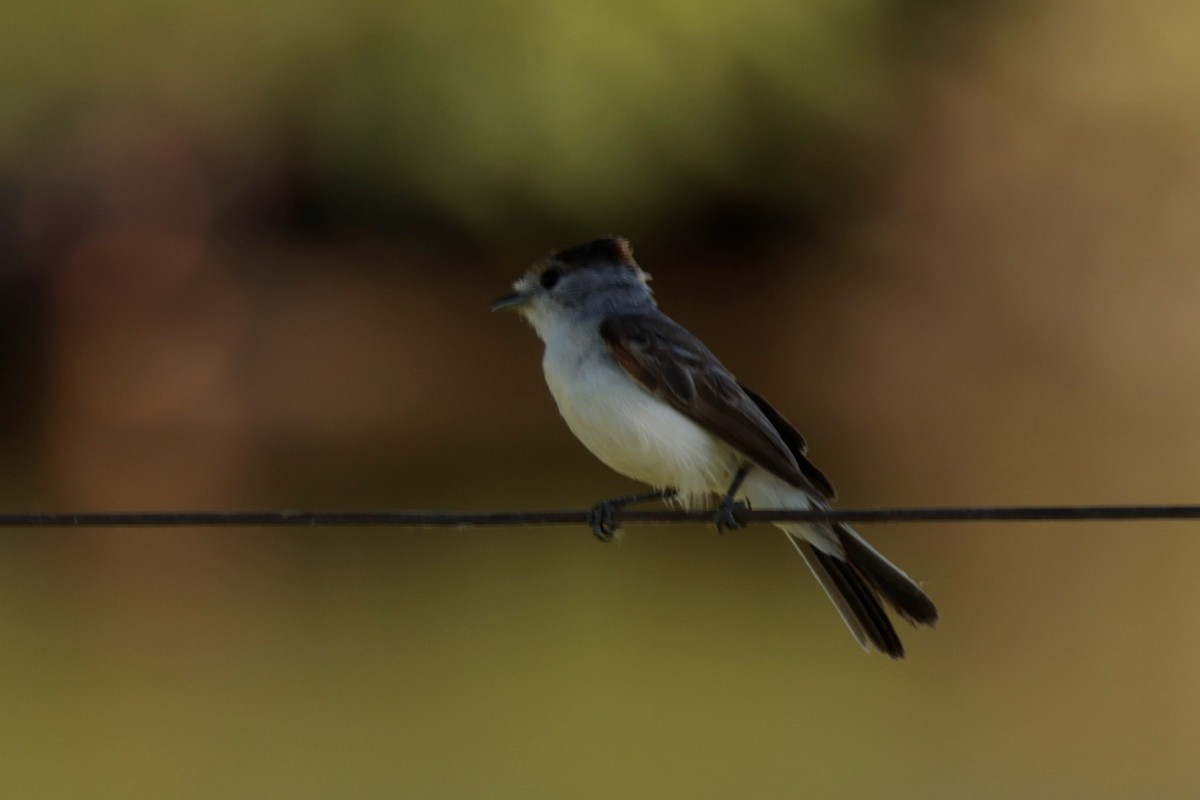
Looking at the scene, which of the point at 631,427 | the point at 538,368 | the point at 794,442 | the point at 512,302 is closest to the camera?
the point at 631,427

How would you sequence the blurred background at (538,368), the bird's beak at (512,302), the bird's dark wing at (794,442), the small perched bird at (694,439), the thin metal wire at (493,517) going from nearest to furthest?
the thin metal wire at (493,517) < the small perched bird at (694,439) < the bird's dark wing at (794,442) < the bird's beak at (512,302) < the blurred background at (538,368)

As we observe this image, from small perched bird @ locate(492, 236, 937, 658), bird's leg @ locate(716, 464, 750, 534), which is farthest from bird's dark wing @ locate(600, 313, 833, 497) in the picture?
bird's leg @ locate(716, 464, 750, 534)

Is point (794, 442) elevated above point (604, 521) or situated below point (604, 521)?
above

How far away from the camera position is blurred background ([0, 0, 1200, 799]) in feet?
27.7

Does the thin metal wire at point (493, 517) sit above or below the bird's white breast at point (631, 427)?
below

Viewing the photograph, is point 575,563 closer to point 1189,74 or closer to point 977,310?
point 977,310

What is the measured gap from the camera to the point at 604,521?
383cm

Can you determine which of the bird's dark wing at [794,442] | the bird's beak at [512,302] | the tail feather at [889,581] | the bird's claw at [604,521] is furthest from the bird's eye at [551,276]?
the tail feather at [889,581]

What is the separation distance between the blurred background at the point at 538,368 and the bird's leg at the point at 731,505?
4.21 meters

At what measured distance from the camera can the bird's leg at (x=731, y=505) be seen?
367 centimetres

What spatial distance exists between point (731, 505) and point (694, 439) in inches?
7.1

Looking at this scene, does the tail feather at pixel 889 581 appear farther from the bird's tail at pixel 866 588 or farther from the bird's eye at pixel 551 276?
the bird's eye at pixel 551 276

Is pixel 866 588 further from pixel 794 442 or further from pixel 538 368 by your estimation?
pixel 538 368

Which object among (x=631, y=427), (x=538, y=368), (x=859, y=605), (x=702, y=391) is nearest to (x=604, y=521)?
(x=631, y=427)
